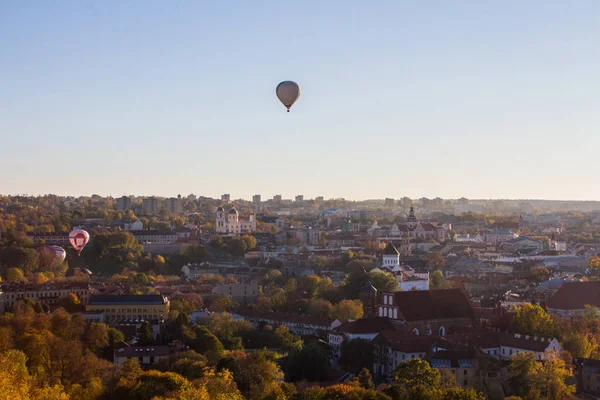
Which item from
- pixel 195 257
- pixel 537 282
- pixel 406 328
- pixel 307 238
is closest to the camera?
pixel 406 328

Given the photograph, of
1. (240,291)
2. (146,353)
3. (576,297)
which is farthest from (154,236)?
(146,353)

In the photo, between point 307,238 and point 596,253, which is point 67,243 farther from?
point 596,253

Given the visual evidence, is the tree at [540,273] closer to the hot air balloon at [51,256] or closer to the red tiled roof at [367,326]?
the red tiled roof at [367,326]

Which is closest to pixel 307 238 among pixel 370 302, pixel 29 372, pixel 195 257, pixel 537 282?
pixel 195 257

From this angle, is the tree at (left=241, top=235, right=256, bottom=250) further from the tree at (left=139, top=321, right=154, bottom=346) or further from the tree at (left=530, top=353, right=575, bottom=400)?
the tree at (left=530, top=353, right=575, bottom=400)

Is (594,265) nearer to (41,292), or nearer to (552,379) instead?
(41,292)

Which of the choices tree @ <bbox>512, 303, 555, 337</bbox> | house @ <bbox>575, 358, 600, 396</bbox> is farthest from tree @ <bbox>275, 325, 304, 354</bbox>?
house @ <bbox>575, 358, 600, 396</bbox>

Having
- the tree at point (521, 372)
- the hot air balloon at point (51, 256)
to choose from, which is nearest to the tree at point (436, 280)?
the hot air balloon at point (51, 256)
